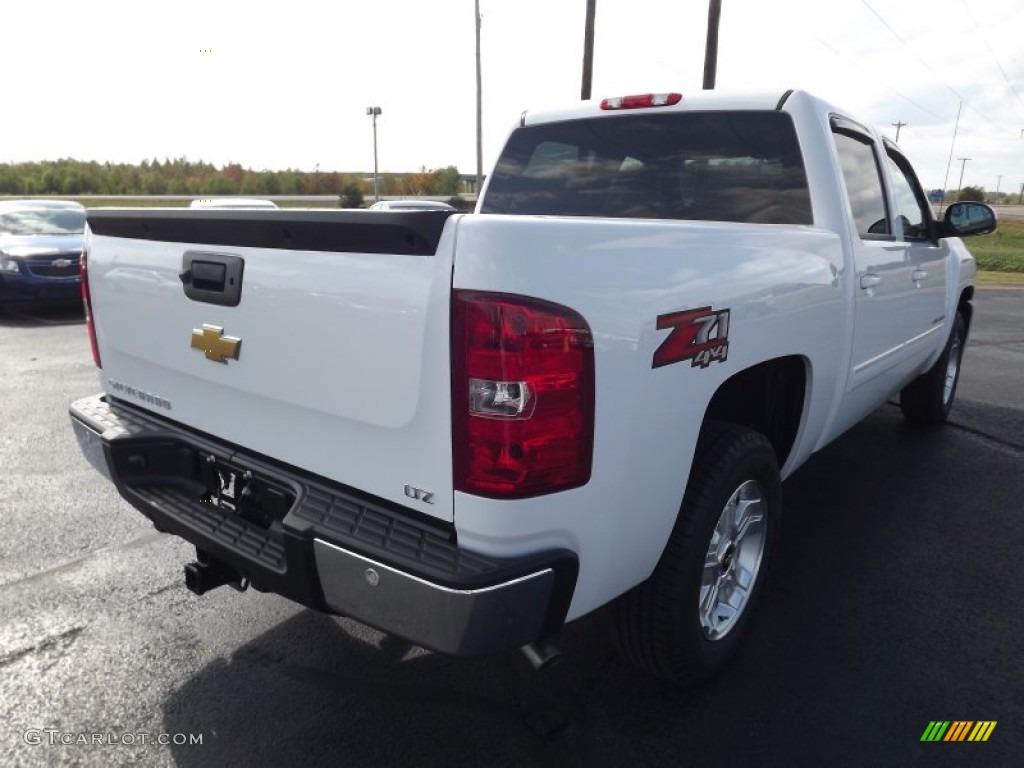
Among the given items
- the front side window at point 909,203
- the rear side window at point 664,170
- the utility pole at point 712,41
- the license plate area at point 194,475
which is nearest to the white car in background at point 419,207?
the rear side window at point 664,170

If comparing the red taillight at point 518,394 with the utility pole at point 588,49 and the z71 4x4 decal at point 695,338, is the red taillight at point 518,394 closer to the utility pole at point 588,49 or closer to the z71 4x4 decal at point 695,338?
the z71 4x4 decal at point 695,338

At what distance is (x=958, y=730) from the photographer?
2369 mm

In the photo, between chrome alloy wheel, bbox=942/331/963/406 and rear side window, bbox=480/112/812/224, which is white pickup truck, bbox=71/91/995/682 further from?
chrome alloy wheel, bbox=942/331/963/406

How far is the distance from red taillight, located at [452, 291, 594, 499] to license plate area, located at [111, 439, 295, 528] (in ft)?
2.67

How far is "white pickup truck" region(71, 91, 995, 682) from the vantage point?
1.73 meters

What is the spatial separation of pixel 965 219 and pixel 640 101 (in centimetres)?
223

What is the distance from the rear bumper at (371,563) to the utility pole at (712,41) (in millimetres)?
18728

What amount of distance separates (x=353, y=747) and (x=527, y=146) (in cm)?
296

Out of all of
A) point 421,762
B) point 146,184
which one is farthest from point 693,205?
point 146,184

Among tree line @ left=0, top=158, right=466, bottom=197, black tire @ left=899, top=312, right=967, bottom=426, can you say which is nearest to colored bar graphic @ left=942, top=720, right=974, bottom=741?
black tire @ left=899, top=312, right=967, bottom=426

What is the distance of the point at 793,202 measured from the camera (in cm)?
318

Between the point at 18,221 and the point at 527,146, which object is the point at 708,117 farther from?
the point at 18,221

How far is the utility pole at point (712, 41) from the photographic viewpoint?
60.6 ft

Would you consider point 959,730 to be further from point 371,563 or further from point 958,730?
point 371,563
